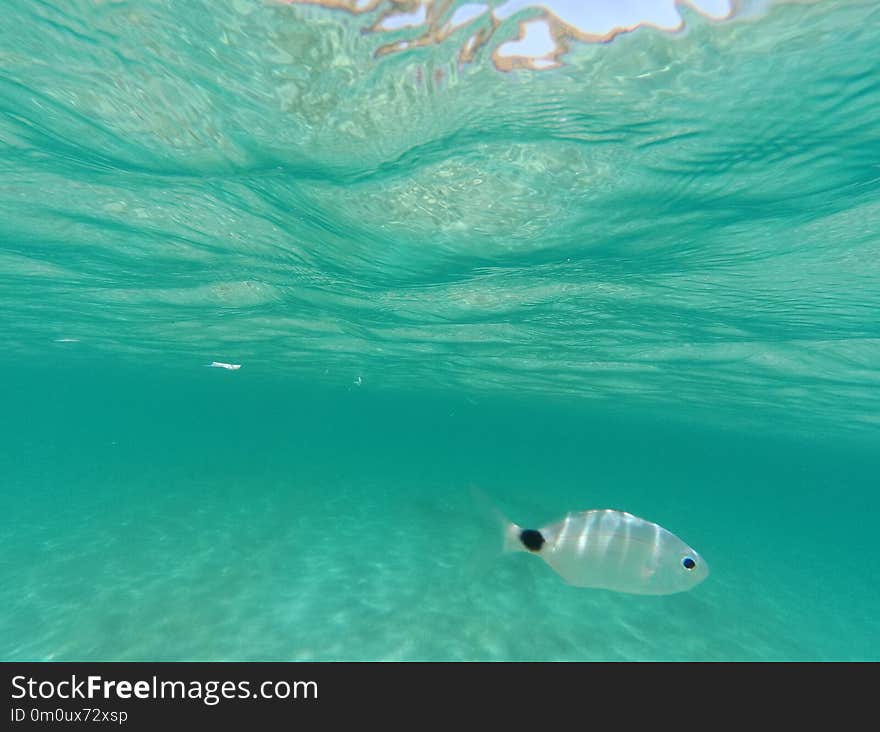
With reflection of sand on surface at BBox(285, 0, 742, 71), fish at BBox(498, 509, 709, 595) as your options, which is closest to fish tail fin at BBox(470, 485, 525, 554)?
fish at BBox(498, 509, 709, 595)

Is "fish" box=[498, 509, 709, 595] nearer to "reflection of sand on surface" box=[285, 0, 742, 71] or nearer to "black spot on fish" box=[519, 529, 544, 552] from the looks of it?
"black spot on fish" box=[519, 529, 544, 552]

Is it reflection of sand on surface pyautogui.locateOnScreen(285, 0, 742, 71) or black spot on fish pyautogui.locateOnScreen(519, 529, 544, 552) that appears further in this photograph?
reflection of sand on surface pyautogui.locateOnScreen(285, 0, 742, 71)

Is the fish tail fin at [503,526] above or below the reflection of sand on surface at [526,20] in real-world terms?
below

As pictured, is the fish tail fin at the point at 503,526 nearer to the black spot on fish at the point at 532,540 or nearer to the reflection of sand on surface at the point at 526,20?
the black spot on fish at the point at 532,540

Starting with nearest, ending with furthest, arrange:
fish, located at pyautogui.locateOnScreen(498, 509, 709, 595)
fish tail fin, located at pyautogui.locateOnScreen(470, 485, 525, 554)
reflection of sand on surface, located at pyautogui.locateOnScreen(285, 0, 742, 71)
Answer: fish, located at pyautogui.locateOnScreen(498, 509, 709, 595), fish tail fin, located at pyautogui.locateOnScreen(470, 485, 525, 554), reflection of sand on surface, located at pyautogui.locateOnScreen(285, 0, 742, 71)

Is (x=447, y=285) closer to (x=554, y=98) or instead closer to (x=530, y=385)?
(x=554, y=98)

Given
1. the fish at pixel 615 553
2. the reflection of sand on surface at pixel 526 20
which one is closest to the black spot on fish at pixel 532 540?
the fish at pixel 615 553
